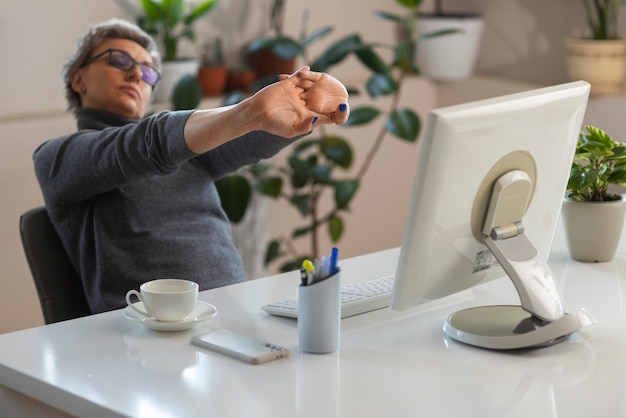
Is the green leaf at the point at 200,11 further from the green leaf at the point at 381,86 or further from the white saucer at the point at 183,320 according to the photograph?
the white saucer at the point at 183,320

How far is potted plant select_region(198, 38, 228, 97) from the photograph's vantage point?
140 inches

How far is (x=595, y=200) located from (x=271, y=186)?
1.54 meters

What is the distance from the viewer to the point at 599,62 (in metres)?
3.68

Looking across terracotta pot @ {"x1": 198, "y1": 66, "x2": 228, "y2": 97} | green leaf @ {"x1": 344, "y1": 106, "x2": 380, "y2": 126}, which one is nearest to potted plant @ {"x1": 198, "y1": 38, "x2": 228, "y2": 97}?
terracotta pot @ {"x1": 198, "y1": 66, "x2": 228, "y2": 97}

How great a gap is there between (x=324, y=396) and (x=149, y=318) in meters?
0.43

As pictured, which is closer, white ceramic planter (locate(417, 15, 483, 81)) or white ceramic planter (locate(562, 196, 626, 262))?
white ceramic planter (locate(562, 196, 626, 262))

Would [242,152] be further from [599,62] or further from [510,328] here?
[599,62]

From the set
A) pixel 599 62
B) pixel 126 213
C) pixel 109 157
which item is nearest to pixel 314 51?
pixel 599 62

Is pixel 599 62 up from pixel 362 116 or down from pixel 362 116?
up

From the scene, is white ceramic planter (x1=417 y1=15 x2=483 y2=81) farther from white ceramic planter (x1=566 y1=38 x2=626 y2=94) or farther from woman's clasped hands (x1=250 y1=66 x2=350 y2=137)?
woman's clasped hands (x1=250 y1=66 x2=350 y2=137)

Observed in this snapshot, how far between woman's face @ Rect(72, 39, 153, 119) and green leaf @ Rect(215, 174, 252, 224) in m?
1.01

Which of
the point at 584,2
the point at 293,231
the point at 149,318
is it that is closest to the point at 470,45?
the point at 584,2

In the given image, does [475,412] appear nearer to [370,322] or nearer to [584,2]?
[370,322]

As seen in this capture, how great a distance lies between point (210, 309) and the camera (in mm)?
1789
